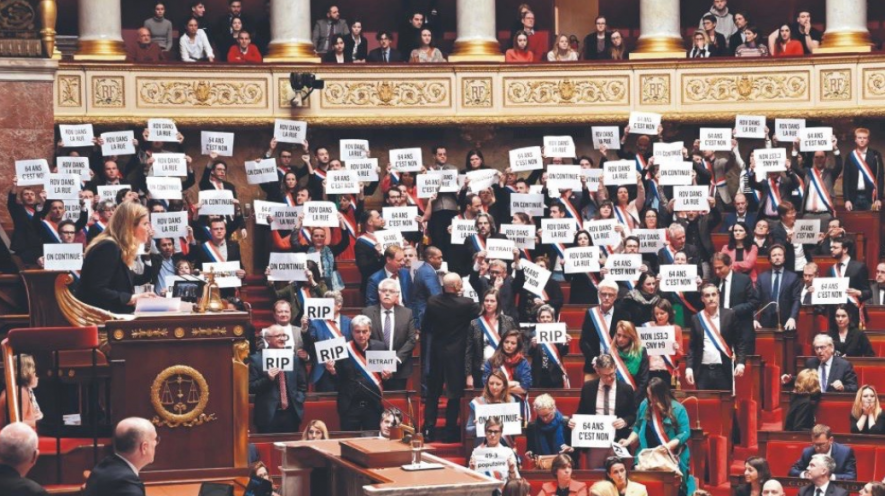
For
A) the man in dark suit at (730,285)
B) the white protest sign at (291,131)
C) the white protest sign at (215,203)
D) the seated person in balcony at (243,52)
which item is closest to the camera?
the man in dark suit at (730,285)

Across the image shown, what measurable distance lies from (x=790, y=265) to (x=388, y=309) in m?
4.31

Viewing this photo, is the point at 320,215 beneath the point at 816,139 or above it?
beneath

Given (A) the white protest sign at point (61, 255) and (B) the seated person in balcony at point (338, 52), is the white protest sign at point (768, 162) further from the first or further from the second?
(A) the white protest sign at point (61, 255)

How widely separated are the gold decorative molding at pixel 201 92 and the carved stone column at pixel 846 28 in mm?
6938

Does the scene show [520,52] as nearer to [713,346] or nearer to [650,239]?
[650,239]

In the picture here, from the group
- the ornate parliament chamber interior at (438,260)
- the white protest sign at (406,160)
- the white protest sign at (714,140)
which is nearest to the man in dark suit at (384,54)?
the ornate parliament chamber interior at (438,260)

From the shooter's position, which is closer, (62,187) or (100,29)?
(62,187)

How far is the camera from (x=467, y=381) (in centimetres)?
1538

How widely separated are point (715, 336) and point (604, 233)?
2.52 meters

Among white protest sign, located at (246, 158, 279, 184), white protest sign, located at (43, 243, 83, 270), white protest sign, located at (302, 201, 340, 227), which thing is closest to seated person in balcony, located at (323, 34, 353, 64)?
white protest sign, located at (246, 158, 279, 184)

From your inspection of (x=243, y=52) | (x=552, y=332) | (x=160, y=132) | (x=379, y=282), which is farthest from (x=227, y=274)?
(x=243, y=52)

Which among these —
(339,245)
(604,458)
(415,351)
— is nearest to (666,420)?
(604,458)

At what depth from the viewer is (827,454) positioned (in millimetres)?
13312

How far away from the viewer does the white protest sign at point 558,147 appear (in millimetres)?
19578
